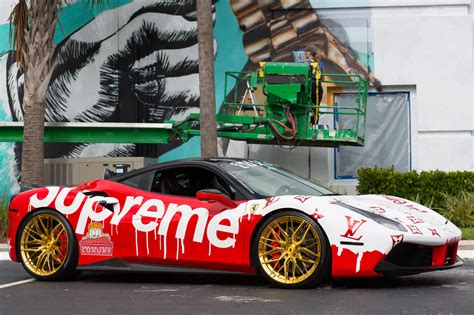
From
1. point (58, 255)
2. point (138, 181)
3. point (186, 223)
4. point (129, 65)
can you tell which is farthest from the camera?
point (129, 65)

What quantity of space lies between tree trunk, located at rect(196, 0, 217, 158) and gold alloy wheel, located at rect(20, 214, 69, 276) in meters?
6.78

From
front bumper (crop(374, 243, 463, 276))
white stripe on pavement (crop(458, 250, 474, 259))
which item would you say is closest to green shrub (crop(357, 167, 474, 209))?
white stripe on pavement (crop(458, 250, 474, 259))

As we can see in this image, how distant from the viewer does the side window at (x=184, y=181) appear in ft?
31.4

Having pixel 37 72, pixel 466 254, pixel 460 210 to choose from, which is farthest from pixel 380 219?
pixel 37 72

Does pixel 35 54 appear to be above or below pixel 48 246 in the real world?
above

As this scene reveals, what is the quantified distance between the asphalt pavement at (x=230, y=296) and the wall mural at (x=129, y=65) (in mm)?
10402

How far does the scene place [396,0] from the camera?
789 inches

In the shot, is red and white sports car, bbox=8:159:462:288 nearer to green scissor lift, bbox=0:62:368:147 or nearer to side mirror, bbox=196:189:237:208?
side mirror, bbox=196:189:237:208

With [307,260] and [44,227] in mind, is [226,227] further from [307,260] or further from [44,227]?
[44,227]

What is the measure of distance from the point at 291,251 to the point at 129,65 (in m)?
12.6

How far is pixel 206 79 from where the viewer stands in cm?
1689

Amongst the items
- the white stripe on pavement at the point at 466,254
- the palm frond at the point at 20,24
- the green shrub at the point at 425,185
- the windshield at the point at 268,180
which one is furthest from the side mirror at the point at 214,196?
the palm frond at the point at 20,24

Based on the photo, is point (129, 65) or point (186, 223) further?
point (129, 65)

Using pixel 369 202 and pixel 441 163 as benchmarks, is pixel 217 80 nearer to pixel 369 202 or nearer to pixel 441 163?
pixel 441 163
